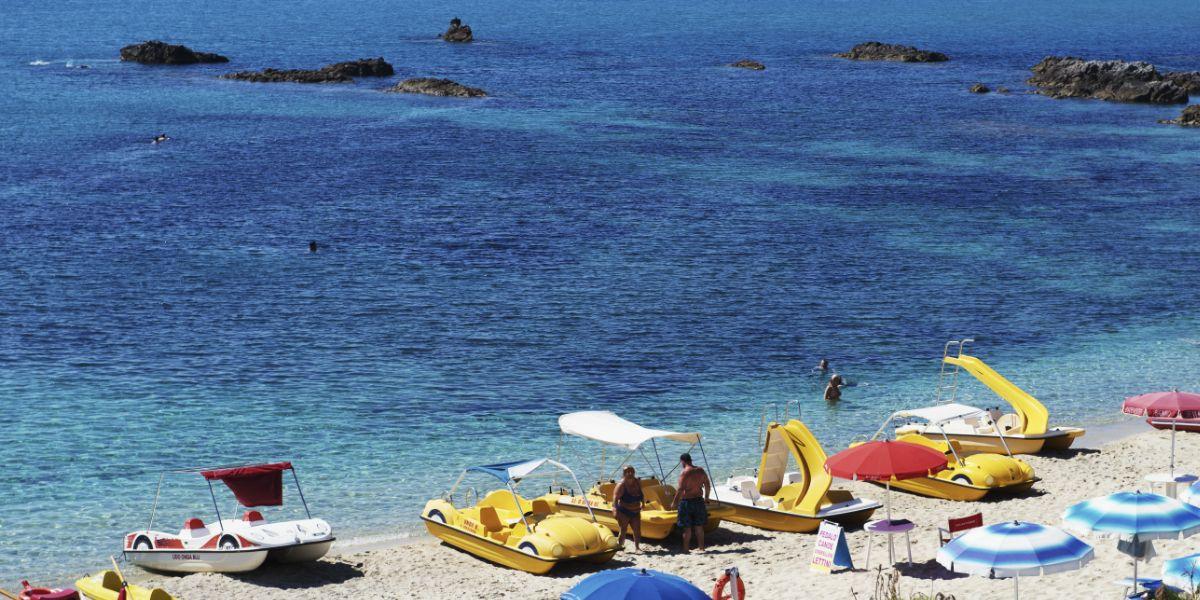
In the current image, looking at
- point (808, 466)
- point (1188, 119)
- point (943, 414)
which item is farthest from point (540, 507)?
point (1188, 119)

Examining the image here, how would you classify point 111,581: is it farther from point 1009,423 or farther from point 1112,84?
point 1112,84

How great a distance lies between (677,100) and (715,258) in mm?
48429

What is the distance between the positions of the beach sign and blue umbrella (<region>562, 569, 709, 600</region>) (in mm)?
6144

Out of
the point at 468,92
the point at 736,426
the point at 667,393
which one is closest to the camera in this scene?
the point at 736,426

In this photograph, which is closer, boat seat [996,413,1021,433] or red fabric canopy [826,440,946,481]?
red fabric canopy [826,440,946,481]

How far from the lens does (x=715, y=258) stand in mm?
52000

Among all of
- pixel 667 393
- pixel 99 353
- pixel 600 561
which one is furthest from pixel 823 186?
pixel 600 561

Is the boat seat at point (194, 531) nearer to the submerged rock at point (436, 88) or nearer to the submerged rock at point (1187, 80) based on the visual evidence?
the submerged rock at point (436, 88)

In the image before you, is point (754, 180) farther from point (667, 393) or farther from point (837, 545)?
point (837, 545)

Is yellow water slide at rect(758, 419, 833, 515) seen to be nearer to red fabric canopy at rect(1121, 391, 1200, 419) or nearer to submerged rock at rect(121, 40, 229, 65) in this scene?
red fabric canopy at rect(1121, 391, 1200, 419)

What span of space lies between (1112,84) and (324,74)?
59023mm

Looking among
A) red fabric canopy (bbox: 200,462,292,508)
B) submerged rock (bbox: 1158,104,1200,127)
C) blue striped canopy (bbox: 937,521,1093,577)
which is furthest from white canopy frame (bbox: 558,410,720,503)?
submerged rock (bbox: 1158,104,1200,127)

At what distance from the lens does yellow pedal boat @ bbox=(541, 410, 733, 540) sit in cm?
2455

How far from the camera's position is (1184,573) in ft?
57.2
